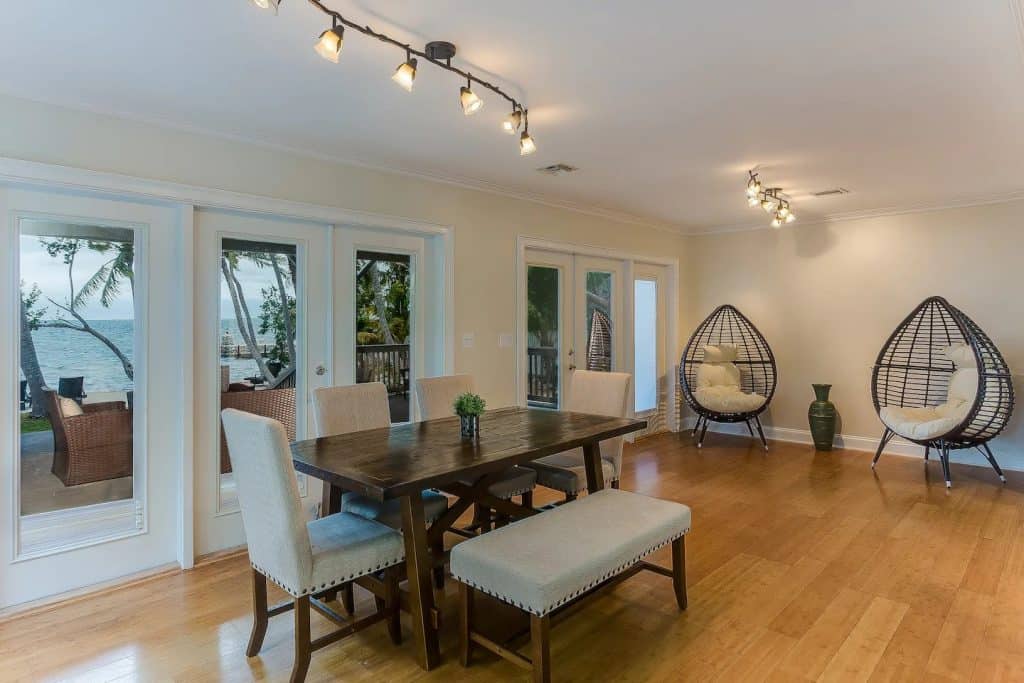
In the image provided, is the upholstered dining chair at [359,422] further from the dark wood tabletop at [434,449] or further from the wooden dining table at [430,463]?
the dark wood tabletop at [434,449]

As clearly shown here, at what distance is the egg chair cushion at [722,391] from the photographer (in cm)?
591

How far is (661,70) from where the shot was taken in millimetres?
2537

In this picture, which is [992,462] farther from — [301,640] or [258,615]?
[258,615]

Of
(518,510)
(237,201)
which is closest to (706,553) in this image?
(518,510)

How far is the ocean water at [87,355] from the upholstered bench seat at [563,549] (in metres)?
2.11

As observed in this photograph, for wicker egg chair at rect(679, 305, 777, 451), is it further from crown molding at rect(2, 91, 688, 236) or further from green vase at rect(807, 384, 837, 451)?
crown molding at rect(2, 91, 688, 236)

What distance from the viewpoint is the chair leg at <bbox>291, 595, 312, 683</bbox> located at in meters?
2.04

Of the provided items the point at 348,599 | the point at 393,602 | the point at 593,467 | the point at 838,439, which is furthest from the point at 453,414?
the point at 838,439

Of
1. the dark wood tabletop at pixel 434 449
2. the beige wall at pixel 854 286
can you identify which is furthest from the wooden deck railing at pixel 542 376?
the beige wall at pixel 854 286

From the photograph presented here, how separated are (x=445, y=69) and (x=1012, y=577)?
3675 millimetres

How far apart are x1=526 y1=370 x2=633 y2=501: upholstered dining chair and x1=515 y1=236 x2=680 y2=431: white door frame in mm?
1214

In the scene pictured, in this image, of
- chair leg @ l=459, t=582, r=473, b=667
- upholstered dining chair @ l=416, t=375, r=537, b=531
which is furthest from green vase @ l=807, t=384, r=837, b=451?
chair leg @ l=459, t=582, r=473, b=667

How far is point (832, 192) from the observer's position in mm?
4949

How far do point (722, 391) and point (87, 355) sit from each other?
5.29 meters
